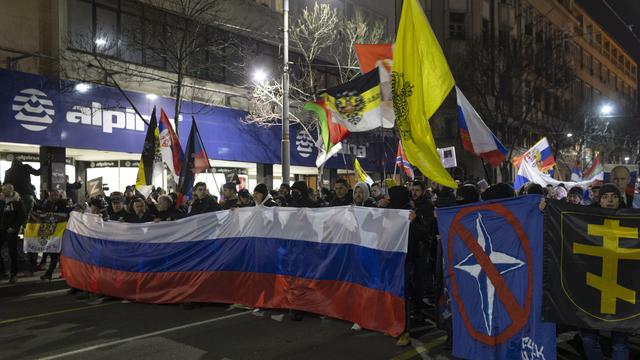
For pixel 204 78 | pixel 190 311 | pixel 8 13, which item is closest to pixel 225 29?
pixel 204 78

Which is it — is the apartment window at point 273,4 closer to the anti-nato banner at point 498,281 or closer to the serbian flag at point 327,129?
the serbian flag at point 327,129

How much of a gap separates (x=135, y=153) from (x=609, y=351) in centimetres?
1614

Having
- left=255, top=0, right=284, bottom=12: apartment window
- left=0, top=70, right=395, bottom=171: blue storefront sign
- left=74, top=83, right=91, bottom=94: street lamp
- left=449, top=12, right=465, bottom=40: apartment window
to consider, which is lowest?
left=0, top=70, right=395, bottom=171: blue storefront sign

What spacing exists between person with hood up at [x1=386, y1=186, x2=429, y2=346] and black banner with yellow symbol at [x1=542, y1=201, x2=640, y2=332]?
1.78 metres

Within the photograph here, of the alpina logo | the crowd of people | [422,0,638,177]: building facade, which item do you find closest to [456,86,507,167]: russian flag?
the crowd of people

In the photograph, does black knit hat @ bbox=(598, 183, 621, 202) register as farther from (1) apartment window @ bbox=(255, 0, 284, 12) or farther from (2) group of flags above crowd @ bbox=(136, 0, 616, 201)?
(1) apartment window @ bbox=(255, 0, 284, 12)

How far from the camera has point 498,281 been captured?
5094mm

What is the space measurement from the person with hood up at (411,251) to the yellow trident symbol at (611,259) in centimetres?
213

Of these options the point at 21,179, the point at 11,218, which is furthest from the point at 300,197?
the point at 21,179

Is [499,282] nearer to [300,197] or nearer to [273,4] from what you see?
[300,197]

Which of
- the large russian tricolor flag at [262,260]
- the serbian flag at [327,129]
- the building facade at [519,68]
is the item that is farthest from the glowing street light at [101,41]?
the building facade at [519,68]

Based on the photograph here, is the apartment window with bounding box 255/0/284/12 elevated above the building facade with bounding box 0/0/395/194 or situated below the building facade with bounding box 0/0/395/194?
above

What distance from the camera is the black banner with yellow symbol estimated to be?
4.48m

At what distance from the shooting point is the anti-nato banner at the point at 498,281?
488 cm
